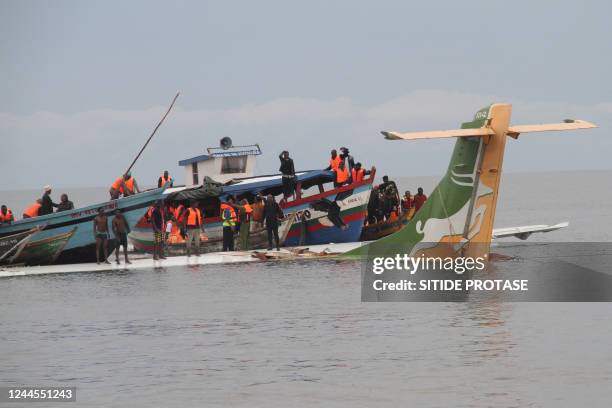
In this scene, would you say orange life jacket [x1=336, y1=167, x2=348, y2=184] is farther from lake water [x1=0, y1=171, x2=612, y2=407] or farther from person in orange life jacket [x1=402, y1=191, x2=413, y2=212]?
lake water [x1=0, y1=171, x2=612, y2=407]

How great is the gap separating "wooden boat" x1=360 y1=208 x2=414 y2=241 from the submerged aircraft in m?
12.2

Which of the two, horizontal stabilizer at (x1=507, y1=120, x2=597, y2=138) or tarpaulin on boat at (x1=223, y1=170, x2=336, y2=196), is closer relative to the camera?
horizontal stabilizer at (x1=507, y1=120, x2=597, y2=138)

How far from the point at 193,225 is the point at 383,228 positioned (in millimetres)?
7026

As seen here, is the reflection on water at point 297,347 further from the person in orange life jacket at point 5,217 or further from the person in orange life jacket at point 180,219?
the person in orange life jacket at point 180,219

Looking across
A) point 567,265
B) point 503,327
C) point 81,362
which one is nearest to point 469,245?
point 503,327

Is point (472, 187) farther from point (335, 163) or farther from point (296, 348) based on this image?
point (335, 163)

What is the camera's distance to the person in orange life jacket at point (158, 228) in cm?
3171

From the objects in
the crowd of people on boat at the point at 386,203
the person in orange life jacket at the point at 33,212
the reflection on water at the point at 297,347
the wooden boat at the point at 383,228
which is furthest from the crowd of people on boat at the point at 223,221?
the reflection on water at the point at 297,347

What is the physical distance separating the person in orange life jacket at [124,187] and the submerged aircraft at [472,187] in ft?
39.9

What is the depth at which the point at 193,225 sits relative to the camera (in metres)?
32.9

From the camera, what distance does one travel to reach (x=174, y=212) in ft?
115

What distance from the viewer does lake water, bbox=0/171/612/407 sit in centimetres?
1605

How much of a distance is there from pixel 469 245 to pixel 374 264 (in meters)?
5.73

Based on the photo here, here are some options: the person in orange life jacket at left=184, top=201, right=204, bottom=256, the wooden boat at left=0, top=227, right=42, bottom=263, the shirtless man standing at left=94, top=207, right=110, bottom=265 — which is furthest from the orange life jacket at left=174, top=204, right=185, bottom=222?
the wooden boat at left=0, top=227, right=42, bottom=263
